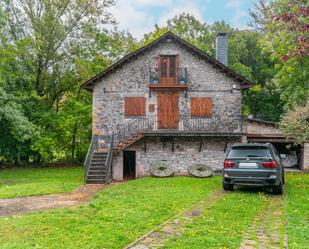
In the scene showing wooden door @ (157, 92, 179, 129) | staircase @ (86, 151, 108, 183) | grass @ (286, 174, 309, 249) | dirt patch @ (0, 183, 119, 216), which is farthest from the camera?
wooden door @ (157, 92, 179, 129)

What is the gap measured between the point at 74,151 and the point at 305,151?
17.6 meters

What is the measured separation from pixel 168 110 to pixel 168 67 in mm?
2633

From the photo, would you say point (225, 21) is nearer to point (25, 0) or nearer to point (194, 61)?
point (194, 61)

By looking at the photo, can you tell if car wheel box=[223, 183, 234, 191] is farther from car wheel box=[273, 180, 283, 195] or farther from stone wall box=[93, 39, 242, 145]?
stone wall box=[93, 39, 242, 145]

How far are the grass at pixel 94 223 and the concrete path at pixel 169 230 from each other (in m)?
0.20

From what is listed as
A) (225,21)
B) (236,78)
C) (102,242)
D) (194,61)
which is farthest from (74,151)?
(225,21)

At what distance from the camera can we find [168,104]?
699 inches

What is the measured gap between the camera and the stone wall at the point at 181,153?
1728 centimetres

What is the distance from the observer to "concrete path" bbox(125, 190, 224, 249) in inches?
203

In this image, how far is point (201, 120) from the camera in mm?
17578

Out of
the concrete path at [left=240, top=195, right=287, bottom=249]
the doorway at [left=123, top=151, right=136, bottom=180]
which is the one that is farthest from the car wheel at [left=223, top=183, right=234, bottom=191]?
the doorway at [left=123, top=151, right=136, bottom=180]

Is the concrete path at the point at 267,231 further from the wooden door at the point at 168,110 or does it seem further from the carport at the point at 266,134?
the carport at the point at 266,134

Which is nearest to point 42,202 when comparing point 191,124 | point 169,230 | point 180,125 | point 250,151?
point 169,230

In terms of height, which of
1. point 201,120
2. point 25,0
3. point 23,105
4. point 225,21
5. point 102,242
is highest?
point 225,21
